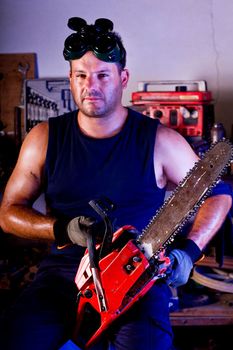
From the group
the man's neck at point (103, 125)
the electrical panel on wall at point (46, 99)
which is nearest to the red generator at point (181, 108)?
the electrical panel on wall at point (46, 99)

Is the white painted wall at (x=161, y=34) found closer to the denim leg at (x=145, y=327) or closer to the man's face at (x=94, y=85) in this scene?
the man's face at (x=94, y=85)

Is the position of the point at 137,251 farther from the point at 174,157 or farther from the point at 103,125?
the point at 103,125

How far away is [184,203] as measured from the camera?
54.6 inches

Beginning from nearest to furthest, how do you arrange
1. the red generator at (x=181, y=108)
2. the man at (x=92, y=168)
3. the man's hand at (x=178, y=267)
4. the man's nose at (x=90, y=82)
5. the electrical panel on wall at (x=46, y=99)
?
the man's hand at (x=178, y=267) < the man at (x=92, y=168) < the man's nose at (x=90, y=82) < the red generator at (x=181, y=108) < the electrical panel on wall at (x=46, y=99)

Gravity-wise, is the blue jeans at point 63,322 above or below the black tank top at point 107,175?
below

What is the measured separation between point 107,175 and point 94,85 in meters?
0.36

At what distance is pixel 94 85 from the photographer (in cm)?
182

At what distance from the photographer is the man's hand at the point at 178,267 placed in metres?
1.46

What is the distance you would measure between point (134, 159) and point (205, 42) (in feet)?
4.93

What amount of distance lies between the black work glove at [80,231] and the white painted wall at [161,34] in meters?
1.79

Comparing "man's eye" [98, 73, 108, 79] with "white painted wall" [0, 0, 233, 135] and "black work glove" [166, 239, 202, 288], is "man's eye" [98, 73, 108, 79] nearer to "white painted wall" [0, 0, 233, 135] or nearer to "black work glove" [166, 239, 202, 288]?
"black work glove" [166, 239, 202, 288]

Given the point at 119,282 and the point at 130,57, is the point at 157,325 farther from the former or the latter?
the point at 130,57

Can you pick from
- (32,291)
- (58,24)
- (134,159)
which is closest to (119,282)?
(32,291)

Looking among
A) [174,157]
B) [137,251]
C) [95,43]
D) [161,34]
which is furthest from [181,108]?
[137,251]
